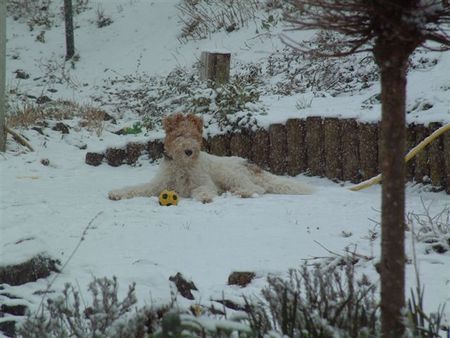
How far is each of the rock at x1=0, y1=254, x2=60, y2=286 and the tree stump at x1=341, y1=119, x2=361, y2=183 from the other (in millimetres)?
4291

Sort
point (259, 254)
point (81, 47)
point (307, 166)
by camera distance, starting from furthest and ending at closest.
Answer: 1. point (81, 47)
2. point (307, 166)
3. point (259, 254)

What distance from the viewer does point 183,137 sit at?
6.19 m

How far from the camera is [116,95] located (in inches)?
557

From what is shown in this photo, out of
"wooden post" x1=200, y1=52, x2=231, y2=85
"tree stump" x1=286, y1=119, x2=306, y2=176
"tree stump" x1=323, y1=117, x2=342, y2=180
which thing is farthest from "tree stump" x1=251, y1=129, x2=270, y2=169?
"wooden post" x1=200, y1=52, x2=231, y2=85

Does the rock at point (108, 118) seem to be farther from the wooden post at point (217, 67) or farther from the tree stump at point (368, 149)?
the tree stump at point (368, 149)

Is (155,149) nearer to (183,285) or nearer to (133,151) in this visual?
(133,151)

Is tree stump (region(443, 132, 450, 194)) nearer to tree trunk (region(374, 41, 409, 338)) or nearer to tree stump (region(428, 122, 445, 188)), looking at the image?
tree stump (region(428, 122, 445, 188))

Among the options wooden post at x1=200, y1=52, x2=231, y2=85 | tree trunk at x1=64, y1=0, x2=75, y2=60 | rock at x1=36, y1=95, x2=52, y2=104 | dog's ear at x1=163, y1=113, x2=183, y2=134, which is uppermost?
tree trunk at x1=64, y1=0, x2=75, y2=60

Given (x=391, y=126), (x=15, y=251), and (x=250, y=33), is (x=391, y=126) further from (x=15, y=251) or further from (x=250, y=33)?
(x=250, y=33)

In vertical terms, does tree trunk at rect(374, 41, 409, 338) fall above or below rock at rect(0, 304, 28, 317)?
above

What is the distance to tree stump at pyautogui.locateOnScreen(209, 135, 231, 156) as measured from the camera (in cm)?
789

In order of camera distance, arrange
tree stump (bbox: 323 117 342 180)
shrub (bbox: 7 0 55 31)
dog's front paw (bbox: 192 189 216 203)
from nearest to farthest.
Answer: dog's front paw (bbox: 192 189 216 203) → tree stump (bbox: 323 117 342 180) → shrub (bbox: 7 0 55 31)

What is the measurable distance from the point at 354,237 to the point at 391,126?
2.65m

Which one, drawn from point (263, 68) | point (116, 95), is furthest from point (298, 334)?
→ point (116, 95)
